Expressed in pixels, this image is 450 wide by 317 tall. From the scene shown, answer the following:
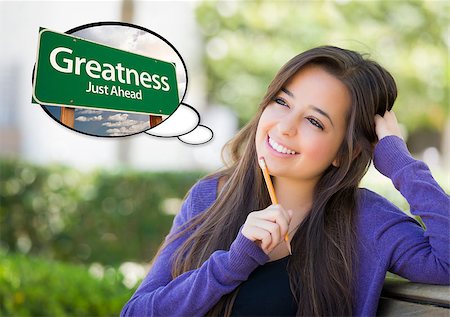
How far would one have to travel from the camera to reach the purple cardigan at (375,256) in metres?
1.49

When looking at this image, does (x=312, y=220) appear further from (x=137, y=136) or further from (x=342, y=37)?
(x=342, y=37)

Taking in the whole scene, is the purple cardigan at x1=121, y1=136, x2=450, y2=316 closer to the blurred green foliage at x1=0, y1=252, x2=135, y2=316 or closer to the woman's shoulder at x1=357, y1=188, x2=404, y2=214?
the woman's shoulder at x1=357, y1=188, x2=404, y2=214

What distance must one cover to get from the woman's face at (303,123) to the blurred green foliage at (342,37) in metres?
8.21

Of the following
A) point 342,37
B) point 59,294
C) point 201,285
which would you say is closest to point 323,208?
point 201,285

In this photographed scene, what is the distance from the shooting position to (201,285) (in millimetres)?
1507

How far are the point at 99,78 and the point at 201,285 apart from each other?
0.49 m

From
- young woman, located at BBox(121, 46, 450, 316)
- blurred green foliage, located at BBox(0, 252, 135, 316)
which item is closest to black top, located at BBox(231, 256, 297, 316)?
young woman, located at BBox(121, 46, 450, 316)

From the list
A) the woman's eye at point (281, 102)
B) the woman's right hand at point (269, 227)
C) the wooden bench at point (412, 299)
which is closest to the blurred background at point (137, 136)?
the woman's eye at point (281, 102)

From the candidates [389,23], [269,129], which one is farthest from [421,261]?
[389,23]

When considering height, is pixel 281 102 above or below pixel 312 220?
above

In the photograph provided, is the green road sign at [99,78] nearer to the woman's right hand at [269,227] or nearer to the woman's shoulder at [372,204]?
the woman's right hand at [269,227]

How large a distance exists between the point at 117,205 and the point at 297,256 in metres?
4.41

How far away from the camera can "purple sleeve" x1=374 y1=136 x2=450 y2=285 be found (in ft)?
4.98

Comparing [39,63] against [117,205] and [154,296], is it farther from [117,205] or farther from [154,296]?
[117,205]
